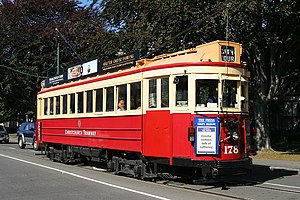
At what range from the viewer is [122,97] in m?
13.4

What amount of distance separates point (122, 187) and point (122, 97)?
3094mm

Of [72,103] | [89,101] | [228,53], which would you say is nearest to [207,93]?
[228,53]

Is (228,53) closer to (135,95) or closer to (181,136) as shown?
(181,136)

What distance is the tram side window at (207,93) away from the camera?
437 inches

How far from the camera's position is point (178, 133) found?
36.6 ft

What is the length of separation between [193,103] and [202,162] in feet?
4.84

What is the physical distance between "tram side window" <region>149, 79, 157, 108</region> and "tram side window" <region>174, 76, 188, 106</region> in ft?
2.66

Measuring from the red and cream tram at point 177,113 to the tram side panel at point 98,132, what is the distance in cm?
3

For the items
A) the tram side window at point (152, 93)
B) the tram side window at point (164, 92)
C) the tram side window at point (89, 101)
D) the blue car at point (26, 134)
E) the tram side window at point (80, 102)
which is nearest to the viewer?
the tram side window at point (164, 92)

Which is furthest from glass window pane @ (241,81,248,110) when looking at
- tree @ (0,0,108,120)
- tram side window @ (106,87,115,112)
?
tree @ (0,0,108,120)

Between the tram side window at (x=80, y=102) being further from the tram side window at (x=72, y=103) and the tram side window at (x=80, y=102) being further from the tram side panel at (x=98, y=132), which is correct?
the tram side window at (x=72, y=103)

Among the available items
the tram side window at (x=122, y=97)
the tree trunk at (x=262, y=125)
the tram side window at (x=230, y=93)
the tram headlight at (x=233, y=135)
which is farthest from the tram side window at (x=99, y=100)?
the tree trunk at (x=262, y=125)

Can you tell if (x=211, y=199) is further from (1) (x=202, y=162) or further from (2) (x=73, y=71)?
(2) (x=73, y=71)

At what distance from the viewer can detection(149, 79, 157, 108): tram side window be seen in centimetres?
1195
